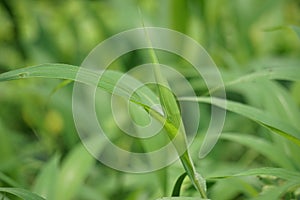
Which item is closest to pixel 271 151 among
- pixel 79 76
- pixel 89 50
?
pixel 79 76

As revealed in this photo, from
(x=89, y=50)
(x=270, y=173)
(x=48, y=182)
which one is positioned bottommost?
(x=270, y=173)

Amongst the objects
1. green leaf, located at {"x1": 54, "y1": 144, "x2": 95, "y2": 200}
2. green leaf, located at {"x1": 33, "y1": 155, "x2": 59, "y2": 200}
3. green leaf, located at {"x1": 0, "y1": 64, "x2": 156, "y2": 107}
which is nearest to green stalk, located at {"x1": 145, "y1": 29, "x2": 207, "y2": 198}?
green leaf, located at {"x1": 0, "y1": 64, "x2": 156, "y2": 107}

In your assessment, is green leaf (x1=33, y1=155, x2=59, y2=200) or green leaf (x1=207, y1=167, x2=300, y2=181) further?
green leaf (x1=33, y1=155, x2=59, y2=200)

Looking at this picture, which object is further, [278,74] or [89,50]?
[89,50]

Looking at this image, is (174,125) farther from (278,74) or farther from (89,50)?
(89,50)

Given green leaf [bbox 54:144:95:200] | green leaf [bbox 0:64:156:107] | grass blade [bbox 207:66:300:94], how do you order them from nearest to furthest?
green leaf [bbox 0:64:156:107], grass blade [bbox 207:66:300:94], green leaf [bbox 54:144:95:200]

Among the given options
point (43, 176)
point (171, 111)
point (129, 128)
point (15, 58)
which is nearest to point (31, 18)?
Answer: point (15, 58)

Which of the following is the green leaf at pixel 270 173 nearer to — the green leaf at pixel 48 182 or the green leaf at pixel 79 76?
the green leaf at pixel 79 76

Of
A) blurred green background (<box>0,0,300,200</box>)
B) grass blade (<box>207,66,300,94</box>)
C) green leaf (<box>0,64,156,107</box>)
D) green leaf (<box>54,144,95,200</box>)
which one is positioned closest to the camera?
green leaf (<box>0,64,156,107</box>)

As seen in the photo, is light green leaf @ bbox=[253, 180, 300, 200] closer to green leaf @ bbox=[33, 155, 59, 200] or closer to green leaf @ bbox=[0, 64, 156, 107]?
green leaf @ bbox=[0, 64, 156, 107]
